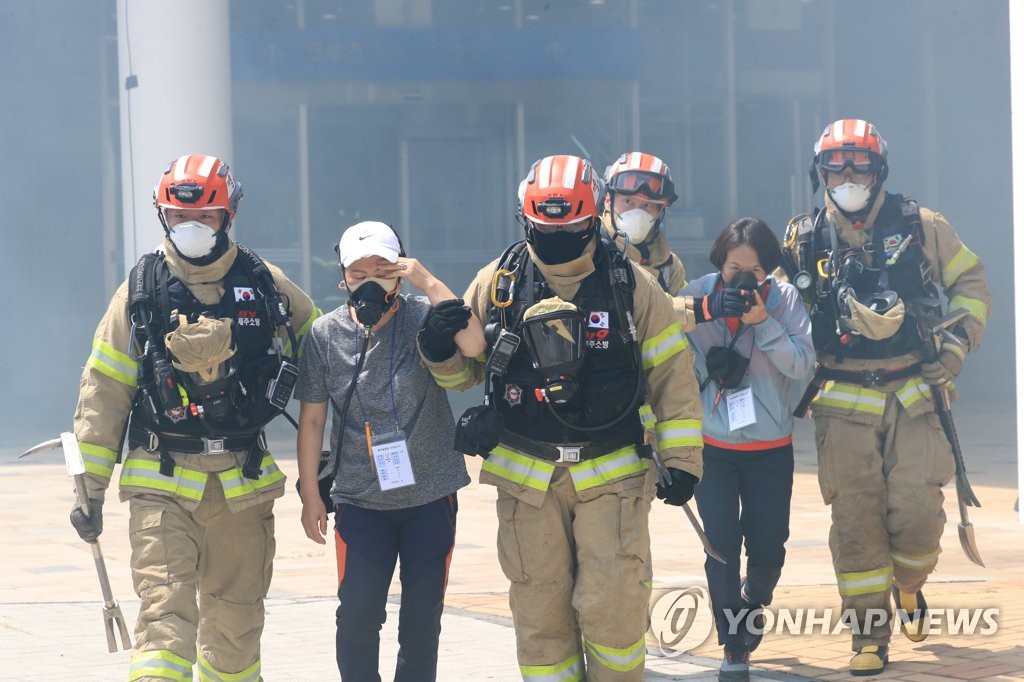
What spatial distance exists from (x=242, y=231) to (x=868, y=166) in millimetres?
13581

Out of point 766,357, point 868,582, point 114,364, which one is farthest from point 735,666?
point 114,364

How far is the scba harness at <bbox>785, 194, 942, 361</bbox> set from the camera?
607 cm

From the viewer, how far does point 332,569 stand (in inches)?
339

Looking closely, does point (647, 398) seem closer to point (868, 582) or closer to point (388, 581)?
point (388, 581)

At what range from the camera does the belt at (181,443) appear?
191 inches

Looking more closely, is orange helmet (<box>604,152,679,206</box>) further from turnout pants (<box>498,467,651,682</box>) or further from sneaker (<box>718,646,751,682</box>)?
sneaker (<box>718,646,751,682</box>)

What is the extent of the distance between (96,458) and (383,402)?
1.03m

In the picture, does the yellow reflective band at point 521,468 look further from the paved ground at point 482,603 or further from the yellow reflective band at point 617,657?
the paved ground at point 482,603

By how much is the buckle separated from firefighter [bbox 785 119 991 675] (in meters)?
1.79

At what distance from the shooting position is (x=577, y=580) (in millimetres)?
4633

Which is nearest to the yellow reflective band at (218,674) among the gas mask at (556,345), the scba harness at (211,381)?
the scba harness at (211,381)

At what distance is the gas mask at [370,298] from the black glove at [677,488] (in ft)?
3.74

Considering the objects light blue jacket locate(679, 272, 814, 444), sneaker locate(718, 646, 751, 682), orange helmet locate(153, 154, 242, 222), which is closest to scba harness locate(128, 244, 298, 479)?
orange helmet locate(153, 154, 242, 222)

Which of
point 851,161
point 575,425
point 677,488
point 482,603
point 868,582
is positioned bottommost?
point 482,603
